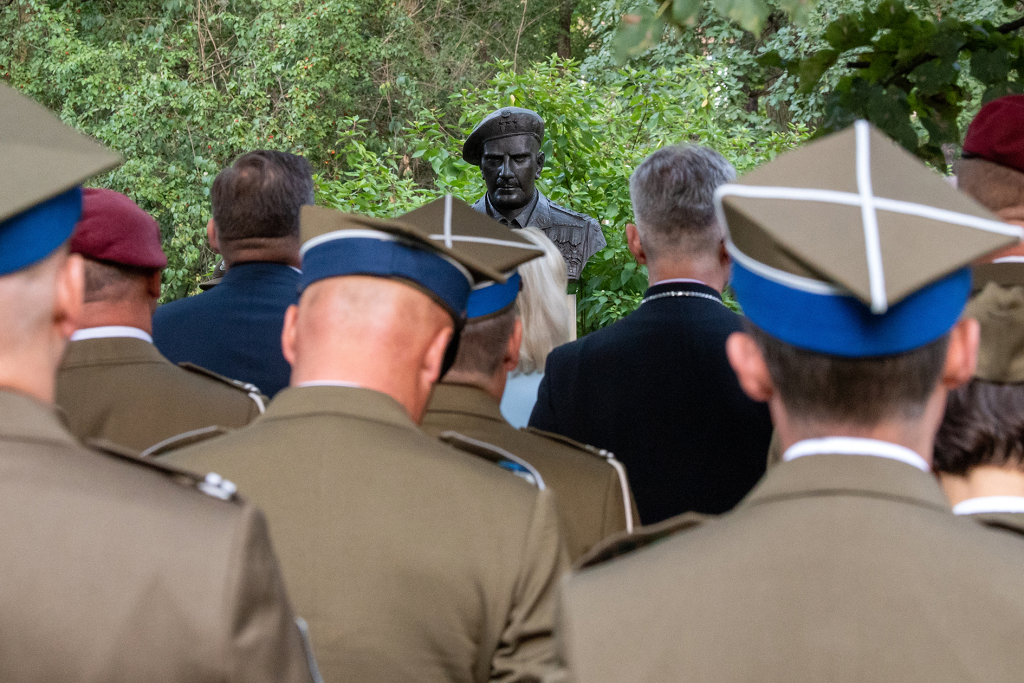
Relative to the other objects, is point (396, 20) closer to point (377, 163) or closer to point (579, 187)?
point (377, 163)

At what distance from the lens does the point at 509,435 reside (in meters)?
2.14

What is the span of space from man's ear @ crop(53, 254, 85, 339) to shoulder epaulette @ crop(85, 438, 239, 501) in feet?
0.47

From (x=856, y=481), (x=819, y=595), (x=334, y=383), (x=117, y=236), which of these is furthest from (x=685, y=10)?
(x=117, y=236)

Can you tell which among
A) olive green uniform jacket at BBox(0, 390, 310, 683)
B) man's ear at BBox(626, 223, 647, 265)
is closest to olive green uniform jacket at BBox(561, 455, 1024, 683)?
olive green uniform jacket at BBox(0, 390, 310, 683)

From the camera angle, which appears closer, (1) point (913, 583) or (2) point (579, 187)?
(1) point (913, 583)

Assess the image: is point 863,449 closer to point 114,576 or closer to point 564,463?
point 114,576

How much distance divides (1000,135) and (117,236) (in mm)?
2000

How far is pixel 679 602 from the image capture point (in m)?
1.12

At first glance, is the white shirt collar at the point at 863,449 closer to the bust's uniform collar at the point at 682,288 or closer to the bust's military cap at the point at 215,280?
the bust's uniform collar at the point at 682,288

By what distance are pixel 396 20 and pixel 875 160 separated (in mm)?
15078

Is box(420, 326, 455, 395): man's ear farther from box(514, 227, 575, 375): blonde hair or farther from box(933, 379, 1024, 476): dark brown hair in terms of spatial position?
box(514, 227, 575, 375): blonde hair

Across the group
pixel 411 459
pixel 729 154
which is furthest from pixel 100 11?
pixel 411 459

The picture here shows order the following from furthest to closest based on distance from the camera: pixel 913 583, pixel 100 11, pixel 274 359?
pixel 100 11 → pixel 274 359 → pixel 913 583

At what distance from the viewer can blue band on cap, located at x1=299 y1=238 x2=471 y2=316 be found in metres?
1.79
